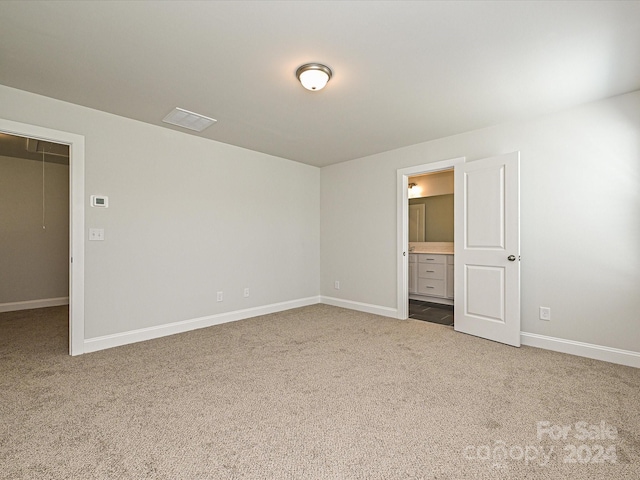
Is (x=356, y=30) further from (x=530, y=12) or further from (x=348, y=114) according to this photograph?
(x=348, y=114)

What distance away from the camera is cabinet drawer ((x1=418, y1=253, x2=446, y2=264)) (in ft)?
18.9

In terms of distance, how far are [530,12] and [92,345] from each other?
441 centimetres

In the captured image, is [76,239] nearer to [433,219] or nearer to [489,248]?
[489,248]

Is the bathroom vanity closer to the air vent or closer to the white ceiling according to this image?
the white ceiling

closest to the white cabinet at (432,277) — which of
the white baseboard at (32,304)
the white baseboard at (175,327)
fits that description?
the white baseboard at (175,327)

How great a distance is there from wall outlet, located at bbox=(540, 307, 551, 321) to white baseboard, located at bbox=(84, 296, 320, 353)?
3286mm

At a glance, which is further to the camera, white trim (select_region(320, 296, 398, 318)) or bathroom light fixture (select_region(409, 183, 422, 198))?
bathroom light fixture (select_region(409, 183, 422, 198))

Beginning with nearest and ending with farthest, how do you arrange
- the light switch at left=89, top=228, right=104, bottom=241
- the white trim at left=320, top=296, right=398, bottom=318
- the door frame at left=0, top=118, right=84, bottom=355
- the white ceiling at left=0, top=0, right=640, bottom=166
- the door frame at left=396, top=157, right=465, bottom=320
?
1. the white ceiling at left=0, top=0, right=640, bottom=166
2. the door frame at left=0, top=118, right=84, bottom=355
3. the light switch at left=89, top=228, right=104, bottom=241
4. the door frame at left=396, top=157, right=465, bottom=320
5. the white trim at left=320, top=296, right=398, bottom=318

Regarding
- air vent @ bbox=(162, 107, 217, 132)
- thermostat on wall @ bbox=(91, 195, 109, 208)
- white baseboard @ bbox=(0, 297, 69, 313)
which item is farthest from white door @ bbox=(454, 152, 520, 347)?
white baseboard @ bbox=(0, 297, 69, 313)

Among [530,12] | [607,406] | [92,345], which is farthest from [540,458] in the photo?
[92,345]

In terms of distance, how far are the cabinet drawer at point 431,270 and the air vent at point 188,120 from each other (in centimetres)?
441

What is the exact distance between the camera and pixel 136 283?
352 cm

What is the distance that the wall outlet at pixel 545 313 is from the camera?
10.8 feet

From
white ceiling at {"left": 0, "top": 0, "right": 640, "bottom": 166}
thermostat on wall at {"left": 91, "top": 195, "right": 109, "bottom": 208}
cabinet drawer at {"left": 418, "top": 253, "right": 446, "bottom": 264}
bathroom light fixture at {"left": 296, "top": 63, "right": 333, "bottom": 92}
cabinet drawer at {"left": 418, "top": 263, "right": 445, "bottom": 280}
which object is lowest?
cabinet drawer at {"left": 418, "top": 263, "right": 445, "bottom": 280}
